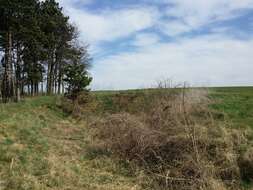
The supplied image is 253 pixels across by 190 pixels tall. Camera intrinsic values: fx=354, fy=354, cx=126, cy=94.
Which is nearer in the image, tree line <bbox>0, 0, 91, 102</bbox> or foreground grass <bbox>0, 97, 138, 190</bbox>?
foreground grass <bbox>0, 97, 138, 190</bbox>

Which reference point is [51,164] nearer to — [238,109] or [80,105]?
[238,109]

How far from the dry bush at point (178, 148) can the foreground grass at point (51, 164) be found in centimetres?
75

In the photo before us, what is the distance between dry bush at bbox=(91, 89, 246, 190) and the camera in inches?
332

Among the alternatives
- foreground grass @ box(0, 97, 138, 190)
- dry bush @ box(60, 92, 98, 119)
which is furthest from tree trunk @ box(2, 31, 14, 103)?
foreground grass @ box(0, 97, 138, 190)

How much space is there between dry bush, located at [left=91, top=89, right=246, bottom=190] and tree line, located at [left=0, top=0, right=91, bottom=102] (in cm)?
1200

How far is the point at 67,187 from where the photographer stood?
771 centimetres

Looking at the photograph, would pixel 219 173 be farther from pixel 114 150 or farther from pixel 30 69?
pixel 30 69

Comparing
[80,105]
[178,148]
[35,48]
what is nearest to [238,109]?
[178,148]

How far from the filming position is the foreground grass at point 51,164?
787 centimetres

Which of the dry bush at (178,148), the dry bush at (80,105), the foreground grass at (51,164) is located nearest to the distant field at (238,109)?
the dry bush at (178,148)

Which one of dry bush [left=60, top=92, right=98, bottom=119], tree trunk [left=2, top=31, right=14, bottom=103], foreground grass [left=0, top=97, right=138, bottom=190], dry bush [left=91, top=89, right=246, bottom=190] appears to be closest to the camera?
foreground grass [left=0, top=97, right=138, bottom=190]

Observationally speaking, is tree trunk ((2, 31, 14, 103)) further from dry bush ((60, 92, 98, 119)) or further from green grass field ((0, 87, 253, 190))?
green grass field ((0, 87, 253, 190))

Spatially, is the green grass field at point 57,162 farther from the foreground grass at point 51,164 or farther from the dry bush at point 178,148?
the dry bush at point 178,148

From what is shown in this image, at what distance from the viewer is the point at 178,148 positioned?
10062 millimetres
